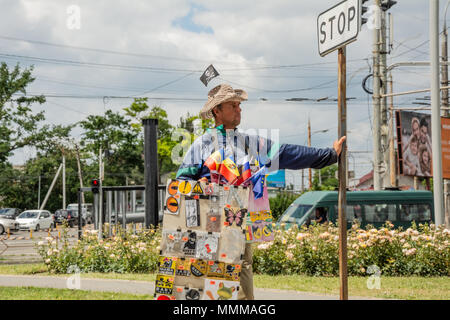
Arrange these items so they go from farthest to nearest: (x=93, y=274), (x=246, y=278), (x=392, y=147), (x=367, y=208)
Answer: (x=392, y=147) < (x=367, y=208) < (x=93, y=274) < (x=246, y=278)

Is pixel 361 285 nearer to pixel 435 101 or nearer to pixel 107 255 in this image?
pixel 107 255

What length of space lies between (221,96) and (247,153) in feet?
1.48

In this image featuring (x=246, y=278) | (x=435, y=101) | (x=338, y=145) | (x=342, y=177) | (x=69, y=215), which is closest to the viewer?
(x=246, y=278)

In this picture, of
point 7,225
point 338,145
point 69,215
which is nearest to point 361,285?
point 338,145

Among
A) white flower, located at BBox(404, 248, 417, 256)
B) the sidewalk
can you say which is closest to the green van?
white flower, located at BBox(404, 248, 417, 256)

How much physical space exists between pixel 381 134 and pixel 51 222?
30808 millimetres

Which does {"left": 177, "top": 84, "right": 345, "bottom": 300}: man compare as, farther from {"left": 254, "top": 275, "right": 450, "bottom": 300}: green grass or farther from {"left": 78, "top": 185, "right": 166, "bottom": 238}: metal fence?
{"left": 78, "top": 185, "right": 166, "bottom": 238}: metal fence

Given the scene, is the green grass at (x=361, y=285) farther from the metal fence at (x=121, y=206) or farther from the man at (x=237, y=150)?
the metal fence at (x=121, y=206)

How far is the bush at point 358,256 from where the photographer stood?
35.5ft

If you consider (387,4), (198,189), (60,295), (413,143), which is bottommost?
(60,295)

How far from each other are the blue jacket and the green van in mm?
17880

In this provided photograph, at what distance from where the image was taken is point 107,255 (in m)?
11.4
